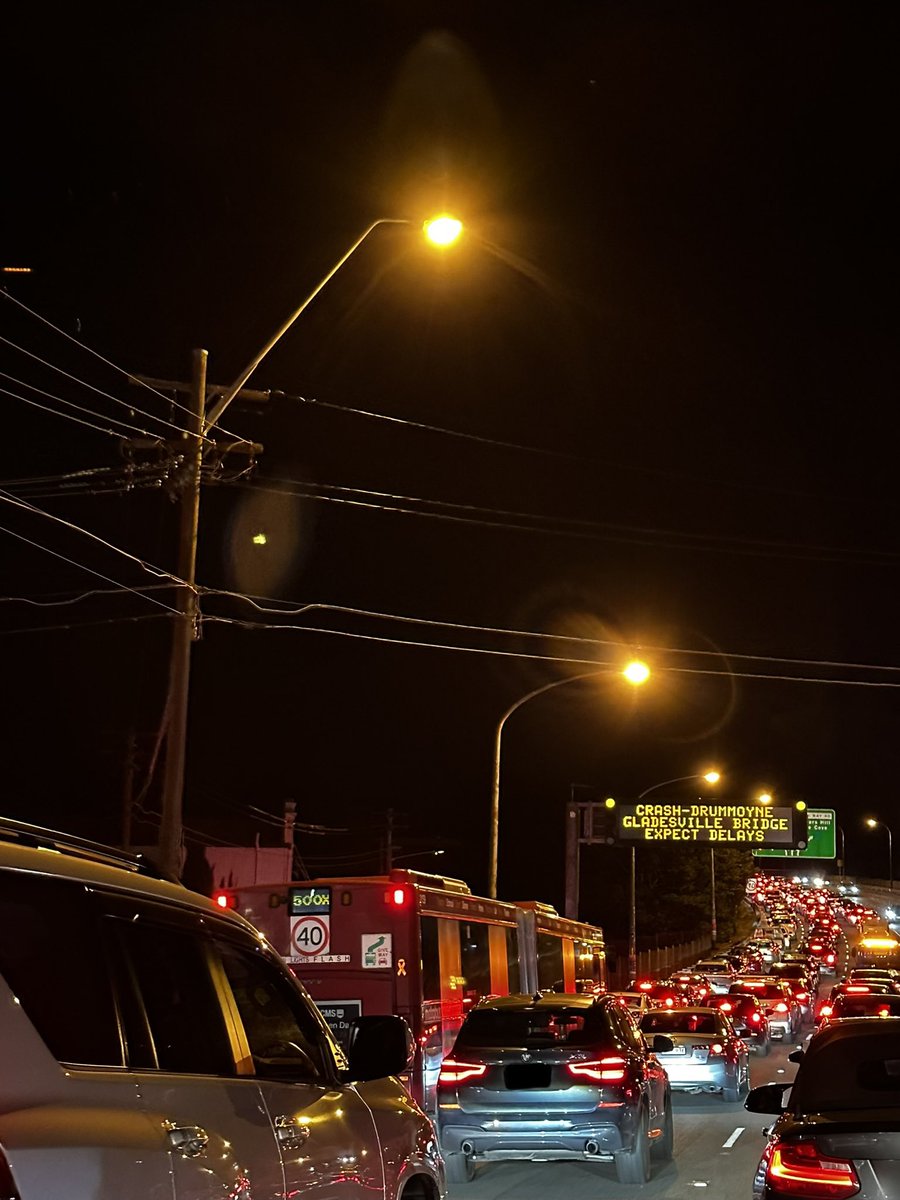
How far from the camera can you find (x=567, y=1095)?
1299 centimetres

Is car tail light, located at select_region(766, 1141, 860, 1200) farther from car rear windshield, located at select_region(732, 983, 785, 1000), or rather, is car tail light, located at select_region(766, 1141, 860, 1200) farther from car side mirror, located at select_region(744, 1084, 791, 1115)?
car rear windshield, located at select_region(732, 983, 785, 1000)

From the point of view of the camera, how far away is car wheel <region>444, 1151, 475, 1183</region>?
13453 mm

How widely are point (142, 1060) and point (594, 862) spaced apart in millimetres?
84598

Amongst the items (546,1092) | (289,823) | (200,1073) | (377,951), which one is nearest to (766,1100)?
(546,1092)

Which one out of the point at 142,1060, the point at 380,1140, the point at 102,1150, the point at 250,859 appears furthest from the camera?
the point at 250,859

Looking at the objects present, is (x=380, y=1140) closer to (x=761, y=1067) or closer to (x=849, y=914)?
(x=761, y=1067)

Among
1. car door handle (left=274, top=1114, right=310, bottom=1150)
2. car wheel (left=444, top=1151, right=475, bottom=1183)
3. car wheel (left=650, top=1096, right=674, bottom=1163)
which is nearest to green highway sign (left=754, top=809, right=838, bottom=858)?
car wheel (left=650, top=1096, right=674, bottom=1163)

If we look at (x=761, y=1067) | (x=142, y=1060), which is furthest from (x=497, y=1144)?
(x=761, y=1067)

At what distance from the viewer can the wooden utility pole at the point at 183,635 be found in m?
17.5

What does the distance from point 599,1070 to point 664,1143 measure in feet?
7.44

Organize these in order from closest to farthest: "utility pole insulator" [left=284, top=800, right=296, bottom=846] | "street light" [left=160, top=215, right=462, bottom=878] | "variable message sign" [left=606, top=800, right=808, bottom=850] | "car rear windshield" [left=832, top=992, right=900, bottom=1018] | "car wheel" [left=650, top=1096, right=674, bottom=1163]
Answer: "car wheel" [left=650, top=1096, right=674, bottom=1163] → "street light" [left=160, top=215, right=462, bottom=878] → "car rear windshield" [left=832, top=992, right=900, bottom=1018] → "variable message sign" [left=606, top=800, right=808, bottom=850] → "utility pole insulator" [left=284, top=800, right=296, bottom=846]

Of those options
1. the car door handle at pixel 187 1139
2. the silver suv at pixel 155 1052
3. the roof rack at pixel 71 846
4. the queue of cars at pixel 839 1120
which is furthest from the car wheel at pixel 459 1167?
the car door handle at pixel 187 1139

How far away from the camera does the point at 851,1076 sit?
7961 mm

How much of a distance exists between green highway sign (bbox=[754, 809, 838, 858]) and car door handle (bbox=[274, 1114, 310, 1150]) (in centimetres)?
5580
